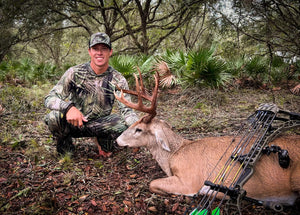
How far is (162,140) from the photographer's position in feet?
10.6

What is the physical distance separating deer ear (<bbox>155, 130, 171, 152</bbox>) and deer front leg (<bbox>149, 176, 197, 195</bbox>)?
0.44m

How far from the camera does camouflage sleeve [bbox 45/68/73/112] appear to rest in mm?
3617

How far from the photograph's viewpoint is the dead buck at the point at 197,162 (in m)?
2.38

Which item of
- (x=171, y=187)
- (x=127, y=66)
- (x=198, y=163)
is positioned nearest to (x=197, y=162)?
(x=198, y=163)

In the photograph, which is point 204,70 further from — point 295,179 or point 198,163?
point 295,179

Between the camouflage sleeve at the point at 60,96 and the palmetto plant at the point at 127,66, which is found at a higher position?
the palmetto plant at the point at 127,66

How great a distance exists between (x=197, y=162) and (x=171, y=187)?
460 mm

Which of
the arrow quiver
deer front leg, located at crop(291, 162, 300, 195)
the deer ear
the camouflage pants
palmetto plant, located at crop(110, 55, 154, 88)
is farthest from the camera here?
palmetto plant, located at crop(110, 55, 154, 88)

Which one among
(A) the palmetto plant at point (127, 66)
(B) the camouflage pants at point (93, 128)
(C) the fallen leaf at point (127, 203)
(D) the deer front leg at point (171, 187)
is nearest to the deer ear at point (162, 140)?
(D) the deer front leg at point (171, 187)

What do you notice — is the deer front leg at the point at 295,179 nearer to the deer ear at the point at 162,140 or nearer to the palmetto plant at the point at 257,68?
the deer ear at the point at 162,140

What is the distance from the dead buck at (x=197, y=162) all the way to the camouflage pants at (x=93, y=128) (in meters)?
0.64

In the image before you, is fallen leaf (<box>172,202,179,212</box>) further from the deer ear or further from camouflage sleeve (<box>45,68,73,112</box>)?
camouflage sleeve (<box>45,68,73,112</box>)

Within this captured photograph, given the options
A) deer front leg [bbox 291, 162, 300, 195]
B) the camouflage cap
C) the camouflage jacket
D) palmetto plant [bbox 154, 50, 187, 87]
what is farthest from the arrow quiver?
palmetto plant [bbox 154, 50, 187, 87]

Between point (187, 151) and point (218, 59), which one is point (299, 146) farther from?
point (218, 59)
